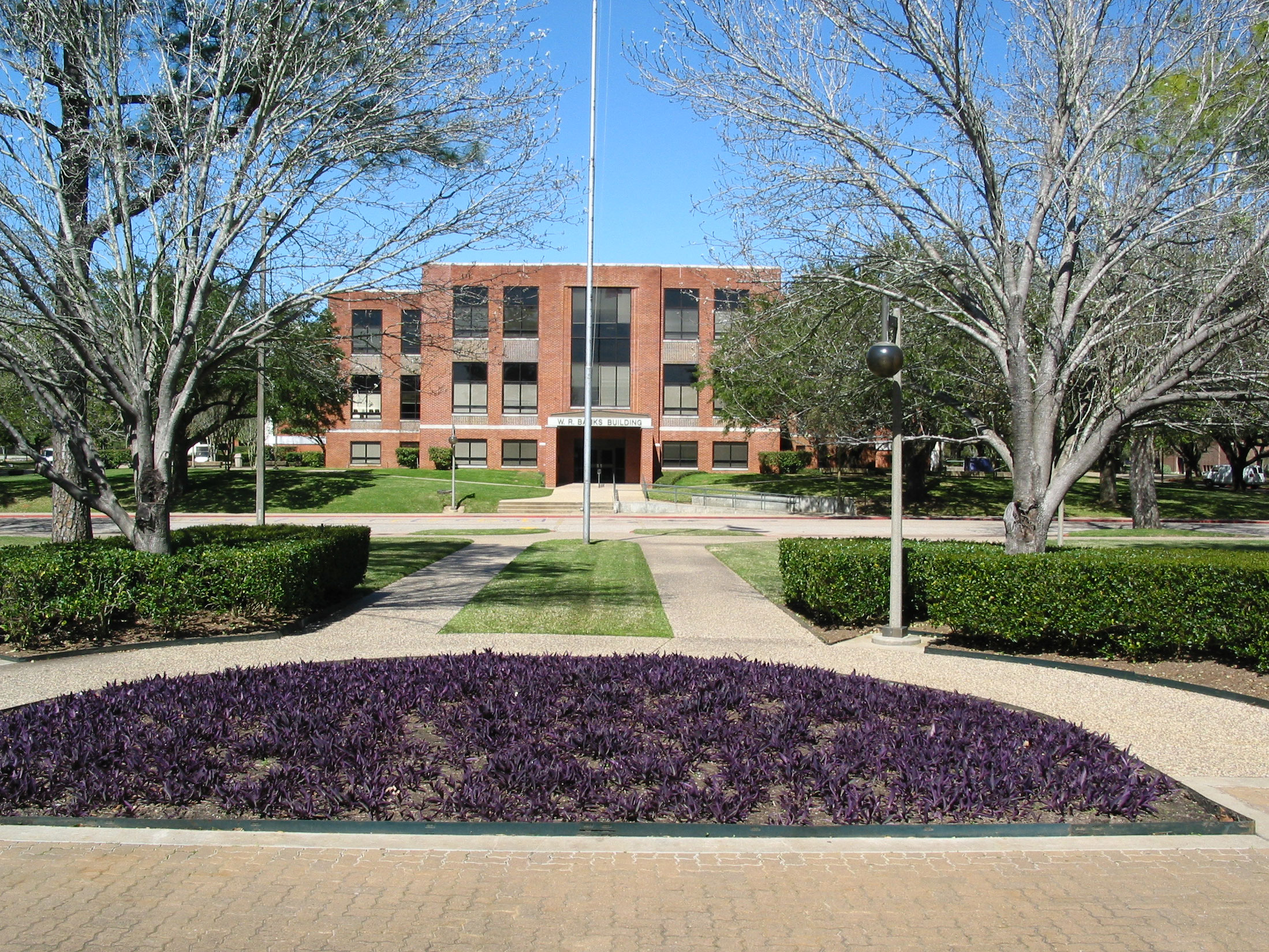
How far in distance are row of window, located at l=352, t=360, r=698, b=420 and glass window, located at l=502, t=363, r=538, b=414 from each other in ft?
0.10

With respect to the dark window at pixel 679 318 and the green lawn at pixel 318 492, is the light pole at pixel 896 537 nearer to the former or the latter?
the green lawn at pixel 318 492

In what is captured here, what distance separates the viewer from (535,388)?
167 feet

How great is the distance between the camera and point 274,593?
33.4ft

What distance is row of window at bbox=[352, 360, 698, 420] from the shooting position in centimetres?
5041

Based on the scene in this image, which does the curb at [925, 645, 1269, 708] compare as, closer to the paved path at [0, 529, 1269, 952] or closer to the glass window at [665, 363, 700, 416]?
the paved path at [0, 529, 1269, 952]

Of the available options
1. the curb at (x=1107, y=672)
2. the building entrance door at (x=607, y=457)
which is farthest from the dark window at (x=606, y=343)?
the curb at (x=1107, y=672)

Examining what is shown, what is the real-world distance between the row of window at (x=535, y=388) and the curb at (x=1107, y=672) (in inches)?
1620

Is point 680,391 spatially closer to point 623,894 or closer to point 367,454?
point 367,454

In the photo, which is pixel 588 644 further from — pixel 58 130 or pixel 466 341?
pixel 58 130

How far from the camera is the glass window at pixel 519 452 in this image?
51531mm

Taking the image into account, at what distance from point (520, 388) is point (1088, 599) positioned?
1710 inches

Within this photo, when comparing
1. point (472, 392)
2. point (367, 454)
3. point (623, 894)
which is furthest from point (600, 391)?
point (623, 894)

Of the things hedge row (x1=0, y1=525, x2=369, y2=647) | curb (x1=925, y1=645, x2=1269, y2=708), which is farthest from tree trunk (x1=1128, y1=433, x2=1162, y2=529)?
hedge row (x1=0, y1=525, x2=369, y2=647)

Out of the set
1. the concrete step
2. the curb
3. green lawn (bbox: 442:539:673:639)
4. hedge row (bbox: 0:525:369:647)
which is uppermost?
hedge row (bbox: 0:525:369:647)
